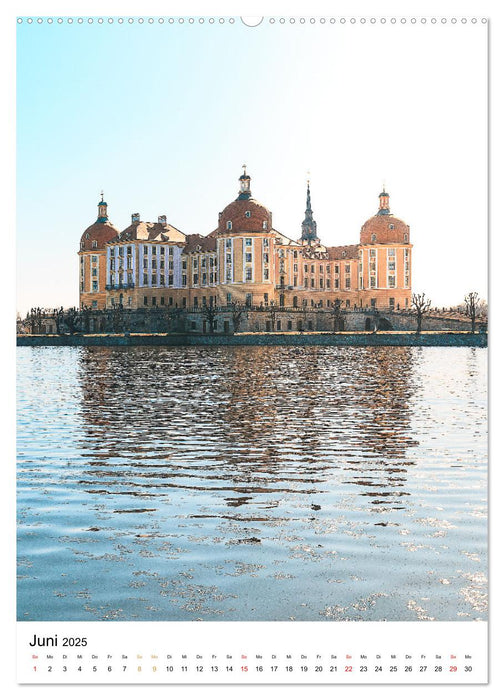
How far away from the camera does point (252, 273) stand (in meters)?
68.8

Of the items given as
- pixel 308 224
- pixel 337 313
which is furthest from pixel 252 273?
pixel 308 224

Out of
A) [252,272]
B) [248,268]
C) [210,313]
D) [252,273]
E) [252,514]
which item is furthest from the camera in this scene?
[252,273]

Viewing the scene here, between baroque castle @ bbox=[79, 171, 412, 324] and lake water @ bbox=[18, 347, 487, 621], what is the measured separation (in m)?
24.1

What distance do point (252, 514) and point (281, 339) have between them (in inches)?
2341

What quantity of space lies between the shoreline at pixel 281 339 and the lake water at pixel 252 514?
4060 cm

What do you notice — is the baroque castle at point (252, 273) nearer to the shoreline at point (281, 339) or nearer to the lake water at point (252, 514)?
the shoreline at point (281, 339)

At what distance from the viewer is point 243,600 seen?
6.62m

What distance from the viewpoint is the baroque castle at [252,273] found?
2062 inches

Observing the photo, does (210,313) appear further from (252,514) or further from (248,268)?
(252,514)

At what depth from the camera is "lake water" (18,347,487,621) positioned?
21.8 ft

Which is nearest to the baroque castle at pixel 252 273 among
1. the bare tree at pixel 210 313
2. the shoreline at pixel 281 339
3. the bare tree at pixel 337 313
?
the bare tree at pixel 337 313

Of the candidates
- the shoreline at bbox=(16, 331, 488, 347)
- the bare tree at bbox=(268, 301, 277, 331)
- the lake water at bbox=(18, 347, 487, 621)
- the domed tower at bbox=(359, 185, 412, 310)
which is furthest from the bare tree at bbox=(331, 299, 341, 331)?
the lake water at bbox=(18, 347, 487, 621)
